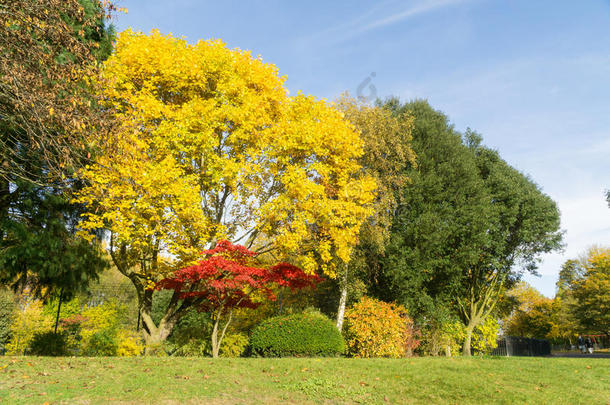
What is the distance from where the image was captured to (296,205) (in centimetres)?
1457

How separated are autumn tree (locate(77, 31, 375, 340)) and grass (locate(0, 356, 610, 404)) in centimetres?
437

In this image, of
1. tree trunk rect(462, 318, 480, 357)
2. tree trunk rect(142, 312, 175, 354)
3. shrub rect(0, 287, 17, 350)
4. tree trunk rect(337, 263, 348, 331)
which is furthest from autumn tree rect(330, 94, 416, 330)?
shrub rect(0, 287, 17, 350)

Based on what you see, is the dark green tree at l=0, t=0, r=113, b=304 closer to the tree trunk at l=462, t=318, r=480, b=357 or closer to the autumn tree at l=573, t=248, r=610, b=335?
the tree trunk at l=462, t=318, r=480, b=357

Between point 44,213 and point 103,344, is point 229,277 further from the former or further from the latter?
point 103,344

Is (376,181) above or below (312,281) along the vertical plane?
above

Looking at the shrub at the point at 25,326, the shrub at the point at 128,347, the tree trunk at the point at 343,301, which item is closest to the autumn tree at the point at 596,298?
the tree trunk at the point at 343,301

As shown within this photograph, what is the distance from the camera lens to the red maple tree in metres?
12.5

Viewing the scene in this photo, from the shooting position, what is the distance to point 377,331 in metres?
15.5

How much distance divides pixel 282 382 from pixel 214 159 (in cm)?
773

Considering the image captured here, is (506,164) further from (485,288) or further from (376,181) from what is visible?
(376,181)

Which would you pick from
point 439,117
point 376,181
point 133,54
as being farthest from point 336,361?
point 439,117

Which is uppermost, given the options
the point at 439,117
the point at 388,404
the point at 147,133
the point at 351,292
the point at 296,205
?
the point at 439,117

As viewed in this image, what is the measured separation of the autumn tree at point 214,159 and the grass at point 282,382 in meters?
4.37

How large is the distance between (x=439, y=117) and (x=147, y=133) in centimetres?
1511
